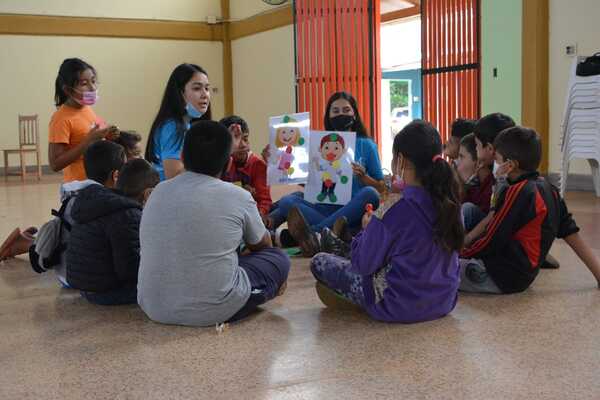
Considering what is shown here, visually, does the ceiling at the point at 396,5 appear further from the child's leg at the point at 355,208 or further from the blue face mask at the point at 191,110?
the blue face mask at the point at 191,110

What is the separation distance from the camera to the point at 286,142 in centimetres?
396

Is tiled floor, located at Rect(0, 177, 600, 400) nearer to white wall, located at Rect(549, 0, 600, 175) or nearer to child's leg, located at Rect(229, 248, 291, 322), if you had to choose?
child's leg, located at Rect(229, 248, 291, 322)

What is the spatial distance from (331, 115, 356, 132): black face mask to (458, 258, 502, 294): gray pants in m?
1.35

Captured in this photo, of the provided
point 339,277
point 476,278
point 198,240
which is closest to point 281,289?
point 339,277

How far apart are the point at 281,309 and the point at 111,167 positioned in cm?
101

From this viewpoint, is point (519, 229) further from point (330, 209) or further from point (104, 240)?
point (104, 240)

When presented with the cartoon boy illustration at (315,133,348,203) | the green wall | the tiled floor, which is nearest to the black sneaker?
the cartoon boy illustration at (315,133,348,203)

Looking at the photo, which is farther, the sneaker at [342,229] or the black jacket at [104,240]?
the sneaker at [342,229]

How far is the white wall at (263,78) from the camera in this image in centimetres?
1094

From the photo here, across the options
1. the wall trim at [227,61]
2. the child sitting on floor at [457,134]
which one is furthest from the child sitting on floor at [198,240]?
the wall trim at [227,61]

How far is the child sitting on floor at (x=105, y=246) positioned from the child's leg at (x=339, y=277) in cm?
77

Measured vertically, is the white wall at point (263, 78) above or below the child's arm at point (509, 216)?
above

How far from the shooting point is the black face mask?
13.0 feet

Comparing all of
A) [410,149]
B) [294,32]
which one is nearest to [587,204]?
[410,149]
